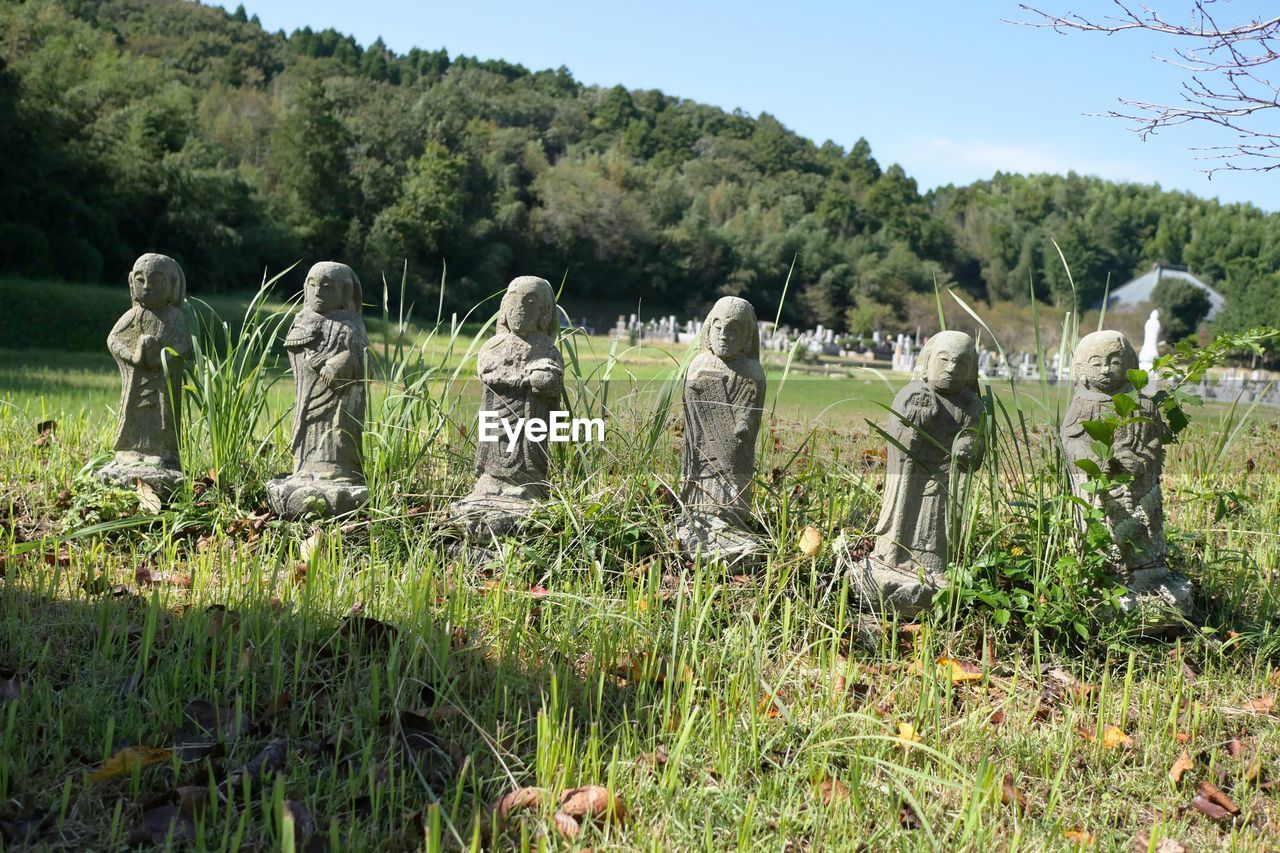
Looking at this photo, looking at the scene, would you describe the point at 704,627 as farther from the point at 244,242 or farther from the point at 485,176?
the point at 485,176

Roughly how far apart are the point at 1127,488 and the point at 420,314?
87.4 feet

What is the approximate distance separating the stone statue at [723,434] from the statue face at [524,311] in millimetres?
724

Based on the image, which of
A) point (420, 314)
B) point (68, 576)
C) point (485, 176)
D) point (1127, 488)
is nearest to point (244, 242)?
point (420, 314)

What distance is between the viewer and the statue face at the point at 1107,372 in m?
3.55

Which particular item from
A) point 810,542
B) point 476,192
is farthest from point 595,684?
point 476,192

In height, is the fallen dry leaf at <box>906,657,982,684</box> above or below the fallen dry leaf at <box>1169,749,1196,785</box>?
above

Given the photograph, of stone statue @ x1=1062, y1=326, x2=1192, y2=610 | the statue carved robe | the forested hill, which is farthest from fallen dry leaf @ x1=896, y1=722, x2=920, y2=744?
the forested hill

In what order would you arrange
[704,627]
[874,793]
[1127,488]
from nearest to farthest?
1. [874,793]
2. [704,627]
3. [1127,488]

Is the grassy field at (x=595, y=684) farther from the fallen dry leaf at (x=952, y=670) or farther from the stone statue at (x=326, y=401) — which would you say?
the stone statue at (x=326, y=401)

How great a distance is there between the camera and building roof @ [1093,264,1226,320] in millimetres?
48438

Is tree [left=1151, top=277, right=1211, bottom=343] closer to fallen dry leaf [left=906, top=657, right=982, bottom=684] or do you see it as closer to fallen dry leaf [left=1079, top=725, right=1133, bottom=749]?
fallen dry leaf [left=906, top=657, right=982, bottom=684]

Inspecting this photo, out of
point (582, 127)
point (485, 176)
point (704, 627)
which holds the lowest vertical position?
point (704, 627)

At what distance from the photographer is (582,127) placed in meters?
56.2

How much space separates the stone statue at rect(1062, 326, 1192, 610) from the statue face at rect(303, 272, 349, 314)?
3.16m
